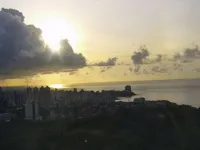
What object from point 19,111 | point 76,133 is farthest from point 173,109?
point 19,111

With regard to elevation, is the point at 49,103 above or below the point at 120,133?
above

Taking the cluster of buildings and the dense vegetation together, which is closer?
the dense vegetation

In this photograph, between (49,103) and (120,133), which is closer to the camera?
(120,133)

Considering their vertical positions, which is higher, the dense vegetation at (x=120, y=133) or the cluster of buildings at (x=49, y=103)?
the cluster of buildings at (x=49, y=103)

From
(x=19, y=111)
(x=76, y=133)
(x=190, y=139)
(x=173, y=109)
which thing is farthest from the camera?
(x=19, y=111)

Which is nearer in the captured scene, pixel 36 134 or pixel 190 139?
pixel 190 139

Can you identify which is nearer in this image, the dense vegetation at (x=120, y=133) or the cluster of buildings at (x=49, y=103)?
the dense vegetation at (x=120, y=133)

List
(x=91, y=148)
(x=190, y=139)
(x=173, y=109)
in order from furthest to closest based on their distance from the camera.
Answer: (x=173, y=109)
(x=190, y=139)
(x=91, y=148)

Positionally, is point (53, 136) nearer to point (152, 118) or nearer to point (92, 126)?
point (92, 126)
